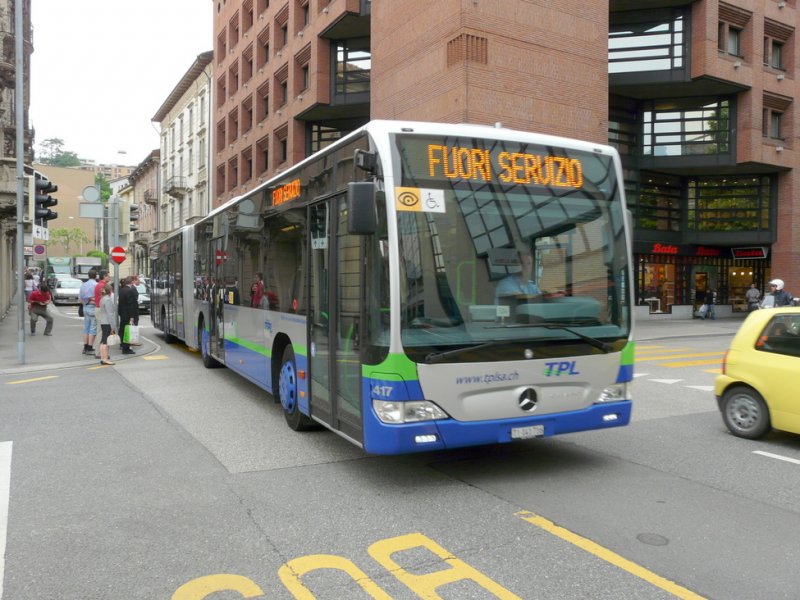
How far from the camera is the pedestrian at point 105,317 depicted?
13.4m

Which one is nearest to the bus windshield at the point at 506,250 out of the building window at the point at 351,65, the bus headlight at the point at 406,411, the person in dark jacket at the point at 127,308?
the bus headlight at the point at 406,411

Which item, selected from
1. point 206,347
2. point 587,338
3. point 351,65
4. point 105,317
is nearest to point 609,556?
point 587,338

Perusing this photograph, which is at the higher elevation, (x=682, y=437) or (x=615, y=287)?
(x=615, y=287)

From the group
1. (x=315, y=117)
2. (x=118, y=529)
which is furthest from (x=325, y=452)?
(x=315, y=117)

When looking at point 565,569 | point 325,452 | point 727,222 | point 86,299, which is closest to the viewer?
point 565,569

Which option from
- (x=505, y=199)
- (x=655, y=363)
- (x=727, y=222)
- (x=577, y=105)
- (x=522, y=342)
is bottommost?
(x=655, y=363)

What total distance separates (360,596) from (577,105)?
2233cm

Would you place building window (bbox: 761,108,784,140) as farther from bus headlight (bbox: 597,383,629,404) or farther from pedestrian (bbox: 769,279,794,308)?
bus headlight (bbox: 597,383,629,404)

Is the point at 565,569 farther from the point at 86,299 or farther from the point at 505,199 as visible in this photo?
the point at 86,299

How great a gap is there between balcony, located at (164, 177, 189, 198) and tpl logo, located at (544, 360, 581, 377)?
50.6m

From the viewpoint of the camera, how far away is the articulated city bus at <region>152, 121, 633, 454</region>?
504 cm

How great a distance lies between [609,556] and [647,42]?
92.8 feet

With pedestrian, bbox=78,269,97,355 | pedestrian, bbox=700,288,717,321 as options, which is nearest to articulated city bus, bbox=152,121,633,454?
pedestrian, bbox=78,269,97,355

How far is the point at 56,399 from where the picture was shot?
952 centimetres
